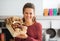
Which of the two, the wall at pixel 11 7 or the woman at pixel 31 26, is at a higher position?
the wall at pixel 11 7

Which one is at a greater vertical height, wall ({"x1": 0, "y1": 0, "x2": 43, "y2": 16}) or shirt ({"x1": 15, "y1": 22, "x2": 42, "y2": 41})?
wall ({"x1": 0, "y1": 0, "x2": 43, "y2": 16})

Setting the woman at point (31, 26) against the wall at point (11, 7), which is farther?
the wall at point (11, 7)

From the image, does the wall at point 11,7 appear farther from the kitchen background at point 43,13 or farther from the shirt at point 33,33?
the shirt at point 33,33

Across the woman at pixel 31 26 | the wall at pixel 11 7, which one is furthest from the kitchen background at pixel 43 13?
the woman at pixel 31 26

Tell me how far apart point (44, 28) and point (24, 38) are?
47 centimetres

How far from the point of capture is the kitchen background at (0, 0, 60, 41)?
4.45 ft

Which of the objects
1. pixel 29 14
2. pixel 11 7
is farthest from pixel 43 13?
pixel 29 14

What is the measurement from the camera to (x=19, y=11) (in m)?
1.36

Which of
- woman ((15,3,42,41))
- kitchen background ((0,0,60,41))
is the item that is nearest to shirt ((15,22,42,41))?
woman ((15,3,42,41))

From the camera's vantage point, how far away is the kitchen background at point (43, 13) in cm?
136

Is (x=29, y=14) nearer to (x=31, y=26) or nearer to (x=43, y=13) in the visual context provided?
(x=31, y=26)

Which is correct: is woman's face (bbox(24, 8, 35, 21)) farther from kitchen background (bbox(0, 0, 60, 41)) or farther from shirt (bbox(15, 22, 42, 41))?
kitchen background (bbox(0, 0, 60, 41))

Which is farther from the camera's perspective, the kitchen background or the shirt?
the kitchen background

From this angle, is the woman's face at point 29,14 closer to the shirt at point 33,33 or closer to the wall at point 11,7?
the shirt at point 33,33
